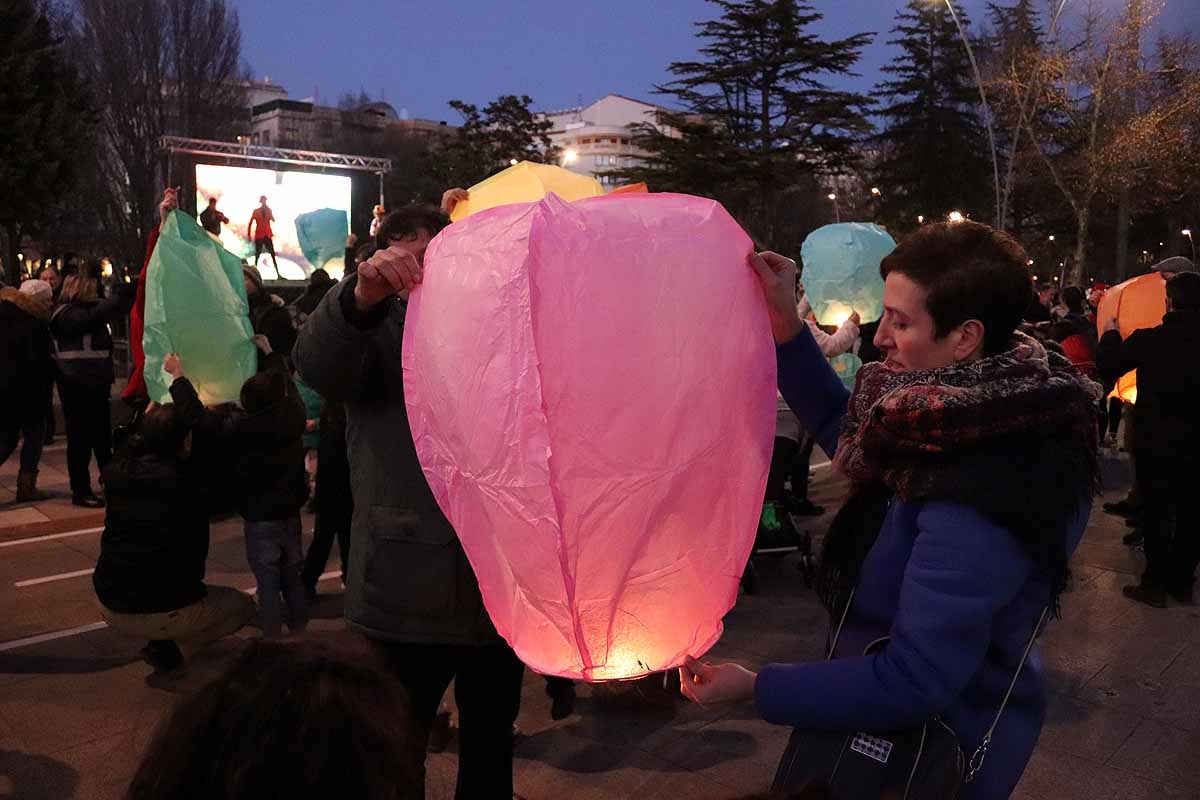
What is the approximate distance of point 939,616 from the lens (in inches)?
50.1

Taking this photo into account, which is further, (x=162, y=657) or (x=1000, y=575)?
(x=162, y=657)

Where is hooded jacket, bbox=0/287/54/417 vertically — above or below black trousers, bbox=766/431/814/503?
above

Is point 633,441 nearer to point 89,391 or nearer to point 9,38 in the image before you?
point 89,391

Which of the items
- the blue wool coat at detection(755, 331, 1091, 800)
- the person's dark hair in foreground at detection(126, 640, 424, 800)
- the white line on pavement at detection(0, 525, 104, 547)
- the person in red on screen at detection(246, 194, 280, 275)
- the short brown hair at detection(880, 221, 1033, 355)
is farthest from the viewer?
the person in red on screen at detection(246, 194, 280, 275)

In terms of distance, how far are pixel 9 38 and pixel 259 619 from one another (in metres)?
14.9

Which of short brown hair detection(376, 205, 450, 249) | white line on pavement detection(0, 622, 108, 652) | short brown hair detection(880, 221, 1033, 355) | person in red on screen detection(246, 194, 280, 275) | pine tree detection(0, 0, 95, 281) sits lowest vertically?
white line on pavement detection(0, 622, 108, 652)

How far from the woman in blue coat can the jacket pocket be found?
0.76 meters

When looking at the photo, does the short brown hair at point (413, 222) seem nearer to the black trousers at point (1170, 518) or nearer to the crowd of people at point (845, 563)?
the crowd of people at point (845, 563)

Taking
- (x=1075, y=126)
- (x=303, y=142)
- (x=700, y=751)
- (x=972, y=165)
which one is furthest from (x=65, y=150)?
(x=303, y=142)

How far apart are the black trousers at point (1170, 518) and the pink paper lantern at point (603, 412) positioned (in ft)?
15.6

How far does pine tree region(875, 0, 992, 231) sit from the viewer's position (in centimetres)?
3691

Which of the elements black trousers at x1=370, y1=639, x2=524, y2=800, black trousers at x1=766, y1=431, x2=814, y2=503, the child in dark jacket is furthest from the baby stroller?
black trousers at x1=370, y1=639, x2=524, y2=800

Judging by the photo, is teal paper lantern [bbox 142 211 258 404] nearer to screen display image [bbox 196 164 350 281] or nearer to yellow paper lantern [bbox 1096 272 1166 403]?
yellow paper lantern [bbox 1096 272 1166 403]

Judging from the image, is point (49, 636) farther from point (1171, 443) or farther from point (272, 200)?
point (272, 200)
